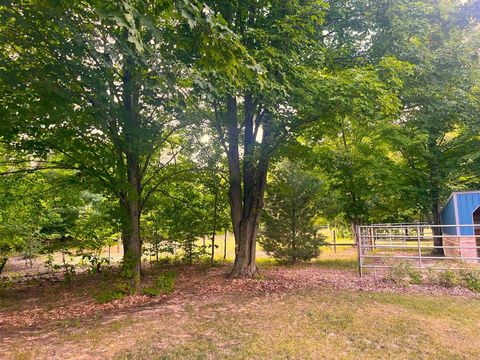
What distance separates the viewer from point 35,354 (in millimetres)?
4254

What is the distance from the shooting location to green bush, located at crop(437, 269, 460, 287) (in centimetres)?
761

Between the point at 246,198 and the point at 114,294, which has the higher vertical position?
the point at 246,198

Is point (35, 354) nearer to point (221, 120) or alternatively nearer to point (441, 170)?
point (221, 120)

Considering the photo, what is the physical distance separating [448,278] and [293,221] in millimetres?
6008

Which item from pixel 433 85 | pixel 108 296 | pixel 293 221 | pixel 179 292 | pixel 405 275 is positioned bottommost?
pixel 179 292

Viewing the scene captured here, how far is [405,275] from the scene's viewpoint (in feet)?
27.3

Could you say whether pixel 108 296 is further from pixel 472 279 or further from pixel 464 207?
pixel 464 207

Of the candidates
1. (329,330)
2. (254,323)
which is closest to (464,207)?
(329,330)

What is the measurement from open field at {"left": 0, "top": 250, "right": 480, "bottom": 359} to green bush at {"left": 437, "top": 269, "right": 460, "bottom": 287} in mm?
281

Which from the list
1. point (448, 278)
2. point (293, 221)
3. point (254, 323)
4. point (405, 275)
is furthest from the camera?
point (293, 221)

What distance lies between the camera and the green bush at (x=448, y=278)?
761 centimetres

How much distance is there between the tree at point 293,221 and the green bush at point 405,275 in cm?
466

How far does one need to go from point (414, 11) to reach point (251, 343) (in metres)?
8.68

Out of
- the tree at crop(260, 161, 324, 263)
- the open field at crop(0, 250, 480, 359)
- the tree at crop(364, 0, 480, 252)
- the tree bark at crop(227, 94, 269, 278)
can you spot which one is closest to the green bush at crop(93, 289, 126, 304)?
the open field at crop(0, 250, 480, 359)
